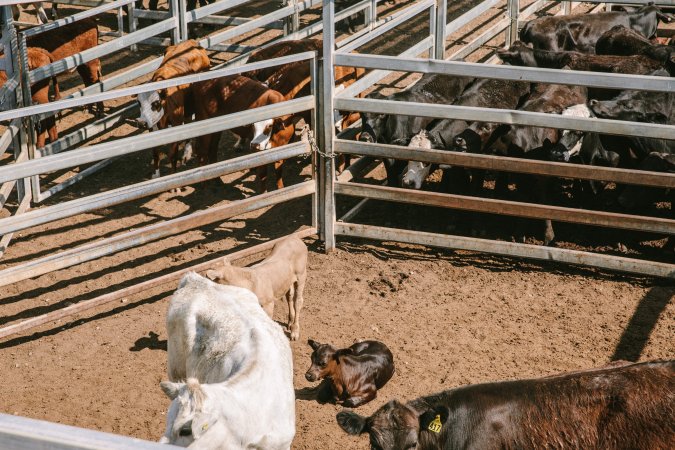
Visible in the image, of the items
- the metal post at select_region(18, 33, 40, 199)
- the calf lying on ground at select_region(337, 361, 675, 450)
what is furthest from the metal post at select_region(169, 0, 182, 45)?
the calf lying on ground at select_region(337, 361, 675, 450)

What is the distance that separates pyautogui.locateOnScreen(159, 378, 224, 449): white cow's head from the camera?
13.7 feet

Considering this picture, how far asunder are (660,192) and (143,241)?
4.90 m

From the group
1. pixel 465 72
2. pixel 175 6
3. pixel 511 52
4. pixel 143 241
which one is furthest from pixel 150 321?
pixel 511 52

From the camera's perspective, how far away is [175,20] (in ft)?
40.6

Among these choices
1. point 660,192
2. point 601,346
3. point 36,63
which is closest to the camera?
point 601,346

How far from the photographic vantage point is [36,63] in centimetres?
1128

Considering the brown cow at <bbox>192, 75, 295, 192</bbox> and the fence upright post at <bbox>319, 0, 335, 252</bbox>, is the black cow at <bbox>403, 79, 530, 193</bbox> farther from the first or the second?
the brown cow at <bbox>192, 75, 295, 192</bbox>

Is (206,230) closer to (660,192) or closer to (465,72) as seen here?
(465,72)

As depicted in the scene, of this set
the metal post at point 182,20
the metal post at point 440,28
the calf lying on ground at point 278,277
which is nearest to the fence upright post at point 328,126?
the calf lying on ground at point 278,277

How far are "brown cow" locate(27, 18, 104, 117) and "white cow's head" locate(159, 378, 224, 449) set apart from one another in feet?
28.8

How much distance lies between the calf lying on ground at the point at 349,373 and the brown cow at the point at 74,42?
7.00 meters

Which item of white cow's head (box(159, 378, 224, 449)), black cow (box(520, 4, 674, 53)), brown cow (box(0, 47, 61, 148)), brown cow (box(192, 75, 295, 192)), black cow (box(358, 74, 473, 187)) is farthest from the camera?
black cow (box(520, 4, 674, 53))

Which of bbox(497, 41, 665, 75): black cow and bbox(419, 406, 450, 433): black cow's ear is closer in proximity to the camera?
bbox(419, 406, 450, 433): black cow's ear

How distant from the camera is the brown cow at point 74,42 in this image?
12609 millimetres
